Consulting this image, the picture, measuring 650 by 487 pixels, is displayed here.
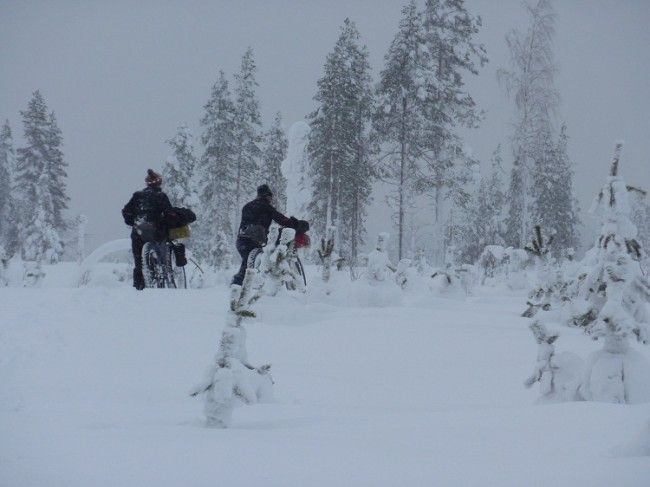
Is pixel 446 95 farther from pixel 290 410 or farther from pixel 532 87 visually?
pixel 290 410

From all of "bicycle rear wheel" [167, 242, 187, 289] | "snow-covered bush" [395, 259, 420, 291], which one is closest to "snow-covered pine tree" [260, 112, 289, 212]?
"snow-covered bush" [395, 259, 420, 291]

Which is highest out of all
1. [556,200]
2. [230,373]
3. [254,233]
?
[556,200]

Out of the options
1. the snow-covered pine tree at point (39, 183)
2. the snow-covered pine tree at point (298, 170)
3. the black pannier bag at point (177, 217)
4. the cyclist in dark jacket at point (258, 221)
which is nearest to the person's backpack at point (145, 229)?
the black pannier bag at point (177, 217)

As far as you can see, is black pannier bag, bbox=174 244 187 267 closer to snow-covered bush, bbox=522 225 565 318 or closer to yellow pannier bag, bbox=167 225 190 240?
yellow pannier bag, bbox=167 225 190 240

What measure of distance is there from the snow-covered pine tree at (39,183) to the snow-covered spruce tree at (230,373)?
108ft

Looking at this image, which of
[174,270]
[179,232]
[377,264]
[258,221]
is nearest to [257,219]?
[258,221]

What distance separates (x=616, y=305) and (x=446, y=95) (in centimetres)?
2124

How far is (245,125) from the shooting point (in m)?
33.1

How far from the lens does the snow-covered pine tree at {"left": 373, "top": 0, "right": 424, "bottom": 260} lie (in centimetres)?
2300

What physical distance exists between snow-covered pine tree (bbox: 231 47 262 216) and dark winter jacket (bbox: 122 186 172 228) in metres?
24.0

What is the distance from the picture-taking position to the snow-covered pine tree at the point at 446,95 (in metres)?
23.0

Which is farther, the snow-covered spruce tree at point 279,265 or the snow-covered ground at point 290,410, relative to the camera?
the snow-covered spruce tree at point 279,265

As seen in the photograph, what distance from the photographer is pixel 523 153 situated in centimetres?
2353

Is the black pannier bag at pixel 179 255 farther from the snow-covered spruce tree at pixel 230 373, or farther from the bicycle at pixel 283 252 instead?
the snow-covered spruce tree at pixel 230 373
